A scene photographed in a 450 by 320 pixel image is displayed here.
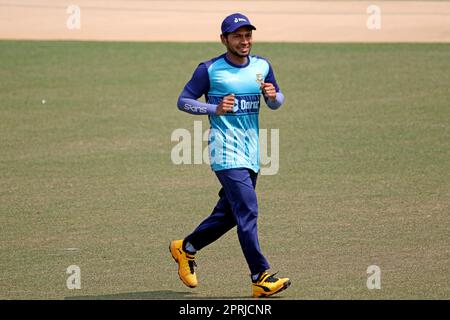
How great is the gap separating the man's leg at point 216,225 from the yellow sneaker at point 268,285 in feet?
2.26

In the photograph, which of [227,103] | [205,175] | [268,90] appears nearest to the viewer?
[227,103]

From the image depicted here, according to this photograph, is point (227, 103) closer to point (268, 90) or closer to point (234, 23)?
point (268, 90)

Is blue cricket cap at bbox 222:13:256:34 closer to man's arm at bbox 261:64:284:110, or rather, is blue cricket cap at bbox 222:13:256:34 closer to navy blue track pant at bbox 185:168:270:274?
man's arm at bbox 261:64:284:110

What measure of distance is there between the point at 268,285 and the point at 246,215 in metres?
0.63

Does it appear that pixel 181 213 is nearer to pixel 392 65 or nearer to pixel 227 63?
pixel 227 63

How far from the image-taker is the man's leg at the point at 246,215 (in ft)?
33.0

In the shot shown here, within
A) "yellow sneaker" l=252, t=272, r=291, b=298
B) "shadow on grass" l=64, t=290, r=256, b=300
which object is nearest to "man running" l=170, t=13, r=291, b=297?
"yellow sneaker" l=252, t=272, r=291, b=298

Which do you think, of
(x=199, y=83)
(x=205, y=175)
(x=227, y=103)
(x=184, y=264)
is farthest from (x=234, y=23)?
(x=205, y=175)

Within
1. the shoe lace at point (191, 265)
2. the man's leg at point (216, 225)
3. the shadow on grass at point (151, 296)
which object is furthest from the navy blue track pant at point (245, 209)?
the shoe lace at point (191, 265)

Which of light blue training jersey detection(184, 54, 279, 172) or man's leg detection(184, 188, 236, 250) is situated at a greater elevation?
light blue training jersey detection(184, 54, 279, 172)

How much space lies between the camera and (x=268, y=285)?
1003cm

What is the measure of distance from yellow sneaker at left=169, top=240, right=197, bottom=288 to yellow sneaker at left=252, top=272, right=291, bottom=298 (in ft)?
2.40

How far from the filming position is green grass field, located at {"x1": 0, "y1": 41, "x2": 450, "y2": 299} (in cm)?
1110

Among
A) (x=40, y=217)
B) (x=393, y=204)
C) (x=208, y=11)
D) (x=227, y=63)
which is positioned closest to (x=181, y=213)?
(x=40, y=217)
